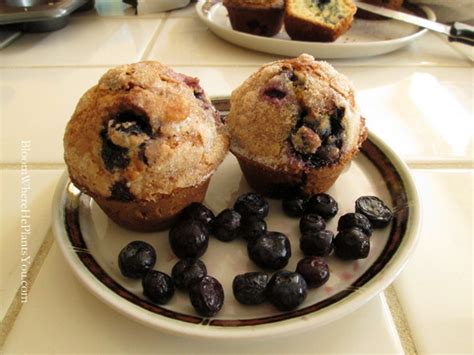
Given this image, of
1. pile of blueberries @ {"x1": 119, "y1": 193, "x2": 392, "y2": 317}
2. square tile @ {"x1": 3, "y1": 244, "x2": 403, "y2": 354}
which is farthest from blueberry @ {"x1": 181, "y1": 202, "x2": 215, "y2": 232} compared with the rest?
square tile @ {"x1": 3, "y1": 244, "x2": 403, "y2": 354}

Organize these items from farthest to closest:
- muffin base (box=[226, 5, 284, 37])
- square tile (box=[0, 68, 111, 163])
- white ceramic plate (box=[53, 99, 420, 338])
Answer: muffin base (box=[226, 5, 284, 37]) < square tile (box=[0, 68, 111, 163]) < white ceramic plate (box=[53, 99, 420, 338])

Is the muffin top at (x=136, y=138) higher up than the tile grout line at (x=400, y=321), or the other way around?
the muffin top at (x=136, y=138)

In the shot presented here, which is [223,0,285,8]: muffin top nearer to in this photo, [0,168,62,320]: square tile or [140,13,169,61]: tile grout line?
[140,13,169,61]: tile grout line

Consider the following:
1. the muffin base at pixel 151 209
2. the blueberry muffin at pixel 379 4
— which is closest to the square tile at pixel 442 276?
the muffin base at pixel 151 209

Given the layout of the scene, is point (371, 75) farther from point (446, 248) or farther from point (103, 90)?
point (103, 90)

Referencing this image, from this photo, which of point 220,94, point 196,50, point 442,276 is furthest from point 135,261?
point 196,50

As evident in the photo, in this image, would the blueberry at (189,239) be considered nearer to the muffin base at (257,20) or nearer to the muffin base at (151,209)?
the muffin base at (151,209)
